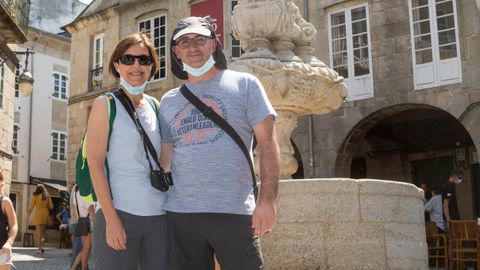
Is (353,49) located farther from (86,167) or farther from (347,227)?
(86,167)

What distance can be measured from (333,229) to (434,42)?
9864 mm

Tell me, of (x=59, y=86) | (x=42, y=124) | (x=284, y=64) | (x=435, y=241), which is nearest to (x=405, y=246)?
(x=284, y=64)

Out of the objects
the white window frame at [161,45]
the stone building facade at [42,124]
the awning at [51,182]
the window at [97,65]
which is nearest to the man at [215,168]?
the white window frame at [161,45]

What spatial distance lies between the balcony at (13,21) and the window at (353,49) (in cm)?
750

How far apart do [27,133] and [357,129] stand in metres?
17.7

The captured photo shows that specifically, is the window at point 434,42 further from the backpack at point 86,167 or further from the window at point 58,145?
the window at point 58,145

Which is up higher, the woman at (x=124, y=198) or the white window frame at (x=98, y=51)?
the white window frame at (x=98, y=51)

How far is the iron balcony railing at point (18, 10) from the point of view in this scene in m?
14.6

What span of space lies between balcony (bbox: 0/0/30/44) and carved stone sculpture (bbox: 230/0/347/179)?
9.63 m

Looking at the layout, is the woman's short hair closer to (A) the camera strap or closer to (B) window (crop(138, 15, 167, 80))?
(A) the camera strap

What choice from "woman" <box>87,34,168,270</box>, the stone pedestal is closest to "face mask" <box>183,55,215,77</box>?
"woman" <box>87,34,168,270</box>

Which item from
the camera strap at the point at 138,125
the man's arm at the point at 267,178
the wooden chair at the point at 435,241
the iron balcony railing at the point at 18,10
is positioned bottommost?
the wooden chair at the point at 435,241

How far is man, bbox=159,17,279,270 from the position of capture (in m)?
2.64

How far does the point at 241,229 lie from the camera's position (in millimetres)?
2643
